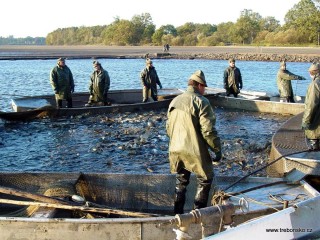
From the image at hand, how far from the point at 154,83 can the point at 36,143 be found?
658 cm

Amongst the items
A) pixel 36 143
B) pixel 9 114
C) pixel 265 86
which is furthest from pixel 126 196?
pixel 265 86

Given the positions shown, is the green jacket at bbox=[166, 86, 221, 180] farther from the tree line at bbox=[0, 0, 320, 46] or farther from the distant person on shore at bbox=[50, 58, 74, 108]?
the tree line at bbox=[0, 0, 320, 46]

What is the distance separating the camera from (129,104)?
1880cm

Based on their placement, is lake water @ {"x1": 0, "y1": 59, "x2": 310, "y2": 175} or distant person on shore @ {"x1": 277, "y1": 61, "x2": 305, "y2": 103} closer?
lake water @ {"x1": 0, "y1": 59, "x2": 310, "y2": 175}

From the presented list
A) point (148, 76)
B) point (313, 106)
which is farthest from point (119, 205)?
point (148, 76)

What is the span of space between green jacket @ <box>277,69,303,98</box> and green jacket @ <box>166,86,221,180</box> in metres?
11.4

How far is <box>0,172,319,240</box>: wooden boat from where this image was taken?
5.98 metres

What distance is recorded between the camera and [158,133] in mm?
15633

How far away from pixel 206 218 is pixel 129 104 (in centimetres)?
1421

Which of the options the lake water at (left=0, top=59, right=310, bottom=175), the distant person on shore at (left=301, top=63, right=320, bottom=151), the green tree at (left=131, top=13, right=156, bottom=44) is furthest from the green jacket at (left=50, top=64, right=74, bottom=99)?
the green tree at (left=131, top=13, right=156, bottom=44)

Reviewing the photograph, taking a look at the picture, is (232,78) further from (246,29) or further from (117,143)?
(246,29)

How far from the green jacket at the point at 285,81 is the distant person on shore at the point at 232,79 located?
188 cm

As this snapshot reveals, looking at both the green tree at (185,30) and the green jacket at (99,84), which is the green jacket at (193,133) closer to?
the green jacket at (99,84)

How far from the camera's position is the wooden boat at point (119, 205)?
19.6 feet
